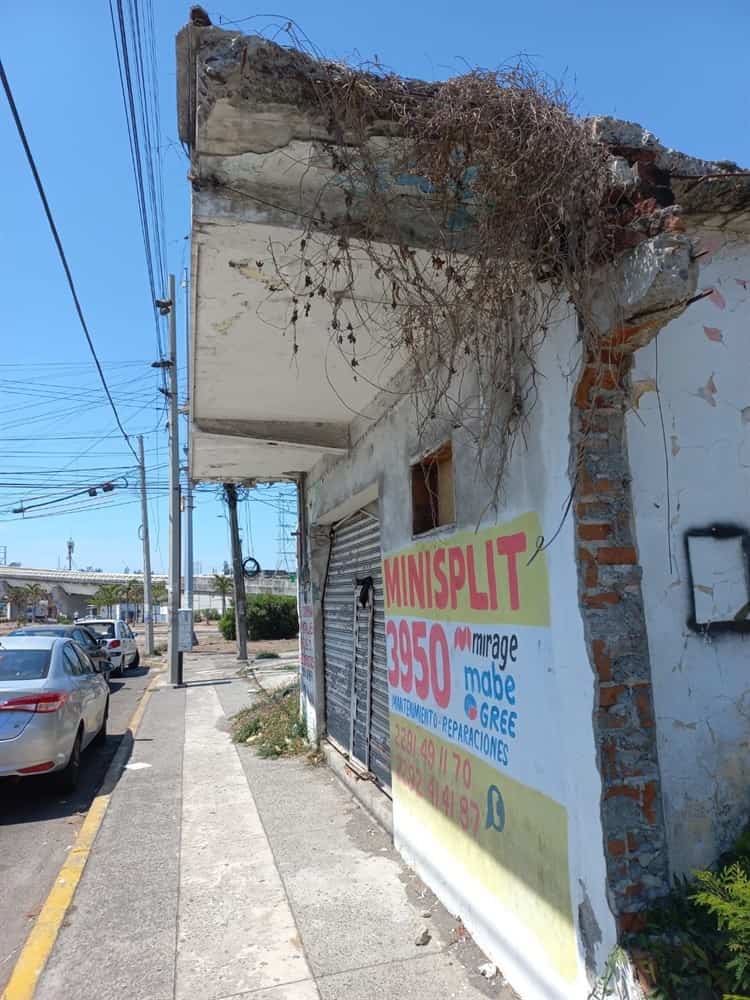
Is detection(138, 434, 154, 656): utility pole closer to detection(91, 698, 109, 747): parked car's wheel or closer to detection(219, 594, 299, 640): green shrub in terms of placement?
detection(219, 594, 299, 640): green shrub

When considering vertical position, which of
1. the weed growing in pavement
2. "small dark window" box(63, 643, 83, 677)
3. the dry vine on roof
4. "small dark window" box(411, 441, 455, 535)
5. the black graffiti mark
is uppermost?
the dry vine on roof

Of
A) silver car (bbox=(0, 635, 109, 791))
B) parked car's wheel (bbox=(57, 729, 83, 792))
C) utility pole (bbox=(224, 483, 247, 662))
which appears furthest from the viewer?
utility pole (bbox=(224, 483, 247, 662))

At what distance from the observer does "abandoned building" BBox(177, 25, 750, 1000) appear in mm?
2818

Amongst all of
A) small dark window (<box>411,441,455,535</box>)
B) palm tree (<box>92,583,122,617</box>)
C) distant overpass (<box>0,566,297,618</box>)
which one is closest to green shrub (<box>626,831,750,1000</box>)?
small dark window (<box>411,441,455,535</box>)

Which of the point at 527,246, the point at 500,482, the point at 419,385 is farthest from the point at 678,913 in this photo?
the point at 419,385

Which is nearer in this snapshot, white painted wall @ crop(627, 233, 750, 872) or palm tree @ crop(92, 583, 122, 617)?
white painted wall @ crop(627, 233, 750, 872)

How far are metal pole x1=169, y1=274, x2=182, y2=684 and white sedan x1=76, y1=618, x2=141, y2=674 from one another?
9.59 ft

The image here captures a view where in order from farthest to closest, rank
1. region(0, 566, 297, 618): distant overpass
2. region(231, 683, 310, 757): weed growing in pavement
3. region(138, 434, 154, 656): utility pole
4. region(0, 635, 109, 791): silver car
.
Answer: region(0, 566, 297, 618): distant overpass < region(138, 434, 154, 656): utility pole < region(231, 683, 310, 757): weed growing in pavement < region(0, 635, 109, 791): silver car

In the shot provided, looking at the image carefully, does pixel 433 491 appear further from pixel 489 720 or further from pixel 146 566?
pixel 146 566

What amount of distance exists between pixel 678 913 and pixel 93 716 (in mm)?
7456

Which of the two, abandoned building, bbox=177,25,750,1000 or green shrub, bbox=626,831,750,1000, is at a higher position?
abandoned building, bbox=177,25,750,1000

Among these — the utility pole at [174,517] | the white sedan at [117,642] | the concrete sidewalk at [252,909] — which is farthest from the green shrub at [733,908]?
the white sedan at [117,642]

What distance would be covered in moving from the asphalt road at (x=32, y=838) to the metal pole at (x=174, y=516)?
7.47 m

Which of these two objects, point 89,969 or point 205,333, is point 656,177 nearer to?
point 205,333
